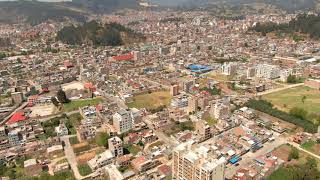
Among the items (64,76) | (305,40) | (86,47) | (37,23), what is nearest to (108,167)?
(64,76)

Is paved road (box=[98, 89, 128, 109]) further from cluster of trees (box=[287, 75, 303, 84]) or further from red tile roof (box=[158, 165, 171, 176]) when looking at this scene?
cluster of trees (box=[287, 75, 303, 84])

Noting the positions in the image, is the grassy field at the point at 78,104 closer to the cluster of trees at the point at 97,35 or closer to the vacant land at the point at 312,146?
the vacant land at the point at 312,146

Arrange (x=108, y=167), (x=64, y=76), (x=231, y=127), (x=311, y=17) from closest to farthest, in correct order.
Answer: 1. (x=108, y=167)
2. (x=231, y=127)
3. (x=64, y=76)
4. (x=311, y=17)

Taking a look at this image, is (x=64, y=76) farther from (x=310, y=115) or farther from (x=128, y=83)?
(x=310, y=115)

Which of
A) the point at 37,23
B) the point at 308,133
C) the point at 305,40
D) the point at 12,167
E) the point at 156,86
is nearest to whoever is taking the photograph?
the point at 12,167

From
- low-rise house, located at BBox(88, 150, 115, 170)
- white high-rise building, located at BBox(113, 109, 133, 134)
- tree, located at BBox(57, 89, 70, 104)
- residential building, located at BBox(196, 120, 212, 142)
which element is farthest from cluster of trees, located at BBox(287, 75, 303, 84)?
tree, located at BBox(57, 89, 70, 104)

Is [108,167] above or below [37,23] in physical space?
below

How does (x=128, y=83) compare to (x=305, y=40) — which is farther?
(x=305, y=40)
